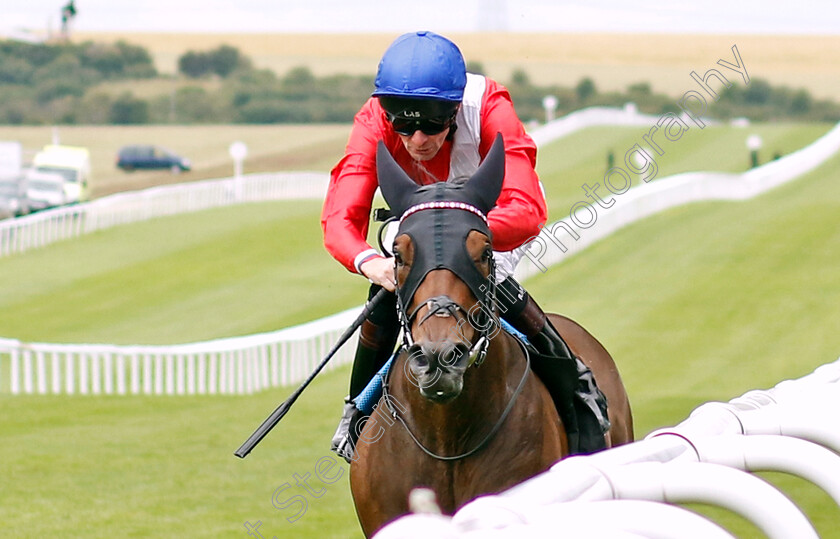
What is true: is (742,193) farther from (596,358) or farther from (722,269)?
(596,358)

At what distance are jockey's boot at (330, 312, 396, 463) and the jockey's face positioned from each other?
62cm

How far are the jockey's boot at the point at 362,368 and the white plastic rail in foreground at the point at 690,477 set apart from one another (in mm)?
1859

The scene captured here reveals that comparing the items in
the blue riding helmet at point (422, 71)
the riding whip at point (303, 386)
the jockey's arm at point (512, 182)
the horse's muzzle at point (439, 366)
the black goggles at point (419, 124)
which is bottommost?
the riding whip at point (303, 386)

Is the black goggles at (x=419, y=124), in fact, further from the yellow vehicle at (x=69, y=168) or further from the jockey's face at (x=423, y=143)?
the yellow vehicle at (x=69, y=168)

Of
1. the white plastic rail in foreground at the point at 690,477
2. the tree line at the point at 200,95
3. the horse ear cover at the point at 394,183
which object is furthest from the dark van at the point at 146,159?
the white plastic rail in foreground at the point at 690,477

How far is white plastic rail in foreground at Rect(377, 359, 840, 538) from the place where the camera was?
184 cm

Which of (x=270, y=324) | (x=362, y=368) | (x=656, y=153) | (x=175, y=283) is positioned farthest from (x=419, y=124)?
(x=656, y=153)

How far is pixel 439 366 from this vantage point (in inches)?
138

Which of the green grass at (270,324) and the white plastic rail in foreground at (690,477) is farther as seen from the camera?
the green grass at (270,324)

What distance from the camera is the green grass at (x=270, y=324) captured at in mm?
8484

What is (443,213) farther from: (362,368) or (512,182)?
(362,368)

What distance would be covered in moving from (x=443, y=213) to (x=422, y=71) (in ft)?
2.10

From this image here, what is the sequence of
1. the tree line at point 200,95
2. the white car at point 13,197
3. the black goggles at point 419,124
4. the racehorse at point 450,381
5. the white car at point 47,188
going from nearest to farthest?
the racehorse at point 450,381 < the black goggles at point 419,124 < the white car at point 13,197 < the white car at point 47,188 < the tree line at point 200,95

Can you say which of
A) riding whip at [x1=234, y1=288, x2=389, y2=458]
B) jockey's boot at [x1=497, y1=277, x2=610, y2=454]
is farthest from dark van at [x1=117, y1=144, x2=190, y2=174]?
jockey's boot at [x1=497, y1=277, x2=610, y2=454]
